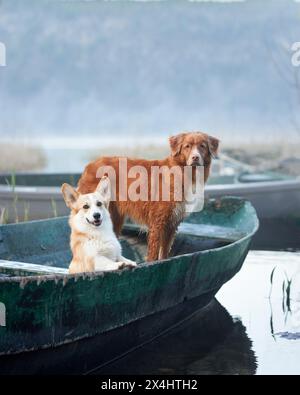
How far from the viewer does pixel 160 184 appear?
805 centimetres

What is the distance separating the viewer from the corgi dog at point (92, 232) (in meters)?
6.39

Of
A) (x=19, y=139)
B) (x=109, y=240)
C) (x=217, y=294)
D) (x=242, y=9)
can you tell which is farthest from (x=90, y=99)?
(x=109, y=240)

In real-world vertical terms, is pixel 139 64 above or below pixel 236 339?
above

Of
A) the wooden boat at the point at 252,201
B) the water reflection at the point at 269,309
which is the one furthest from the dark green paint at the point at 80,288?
the wooden boat at the point at 252,201

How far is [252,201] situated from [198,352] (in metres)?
6.99

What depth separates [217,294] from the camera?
10.1 metres

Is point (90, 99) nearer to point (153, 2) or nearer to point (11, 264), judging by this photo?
point (153, 2)

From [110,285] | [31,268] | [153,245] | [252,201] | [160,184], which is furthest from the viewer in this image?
[252,201]

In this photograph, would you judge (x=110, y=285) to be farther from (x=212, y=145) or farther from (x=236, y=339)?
(x=236, y=339)

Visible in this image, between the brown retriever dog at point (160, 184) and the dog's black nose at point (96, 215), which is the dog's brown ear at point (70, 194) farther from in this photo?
the brown retriever dog at point (160, 184)

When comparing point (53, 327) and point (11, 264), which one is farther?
point (11, 264)

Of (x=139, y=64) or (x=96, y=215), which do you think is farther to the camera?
(x=139, y=64)

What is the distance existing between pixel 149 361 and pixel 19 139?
31410 millimetres

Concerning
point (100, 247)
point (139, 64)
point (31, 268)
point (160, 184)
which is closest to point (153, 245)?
point (160, 184)
